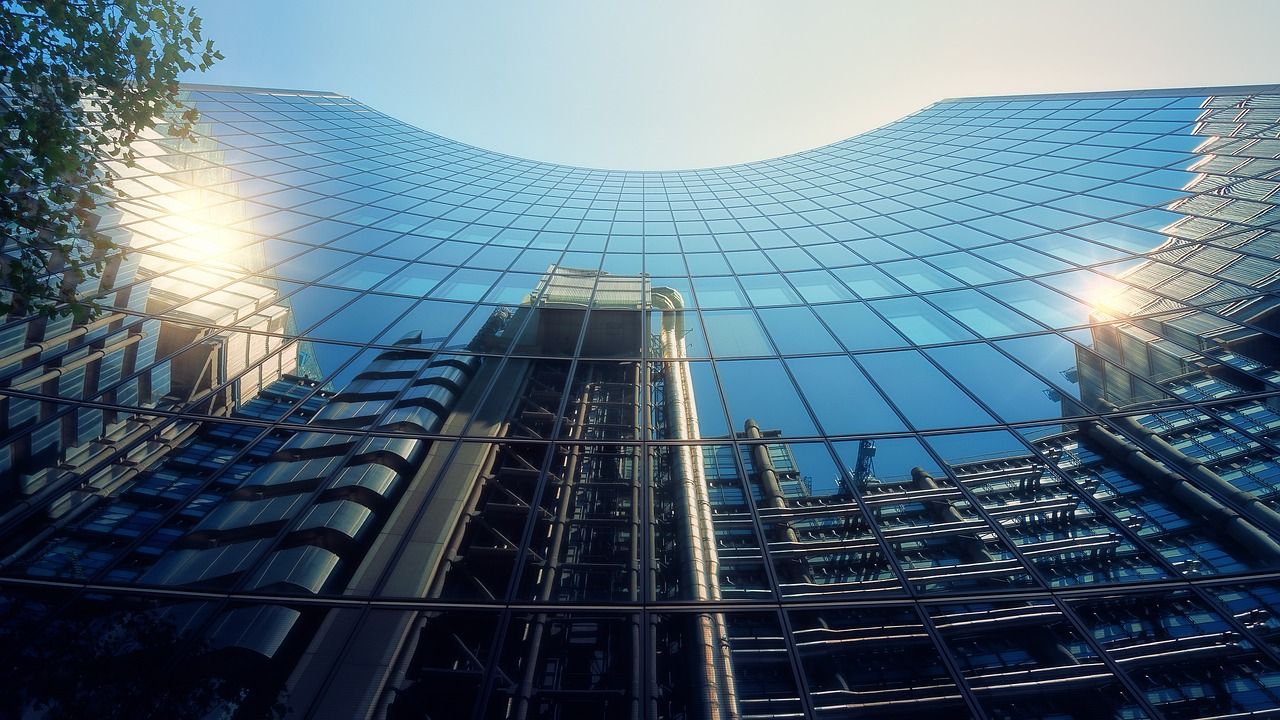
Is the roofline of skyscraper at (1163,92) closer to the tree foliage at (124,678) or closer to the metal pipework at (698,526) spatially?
the metal pipework at (698,526)

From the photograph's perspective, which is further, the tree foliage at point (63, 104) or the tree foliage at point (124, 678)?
the tree foliage at point (63, 104)

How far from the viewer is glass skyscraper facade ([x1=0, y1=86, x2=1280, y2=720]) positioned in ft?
20.3

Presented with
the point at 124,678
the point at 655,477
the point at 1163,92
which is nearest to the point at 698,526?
the point at 655,477

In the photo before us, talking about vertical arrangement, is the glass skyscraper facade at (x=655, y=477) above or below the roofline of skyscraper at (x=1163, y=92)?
below

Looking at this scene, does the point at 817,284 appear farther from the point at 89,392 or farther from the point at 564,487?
the point at 89,392

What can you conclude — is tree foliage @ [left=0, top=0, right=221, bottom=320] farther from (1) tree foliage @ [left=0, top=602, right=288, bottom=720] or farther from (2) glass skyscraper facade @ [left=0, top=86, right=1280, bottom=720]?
(1) tree foliage @ [left=0, top=602, right=288, bottom=720]

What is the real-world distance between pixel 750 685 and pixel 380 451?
6.93m

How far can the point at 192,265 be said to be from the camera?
588 inches

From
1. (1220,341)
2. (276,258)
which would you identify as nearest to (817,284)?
(1220,341)

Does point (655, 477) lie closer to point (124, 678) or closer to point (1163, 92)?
point (124, 678)

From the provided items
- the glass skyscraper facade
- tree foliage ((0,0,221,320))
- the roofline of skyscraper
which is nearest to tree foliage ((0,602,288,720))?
the glass skyscraper facade

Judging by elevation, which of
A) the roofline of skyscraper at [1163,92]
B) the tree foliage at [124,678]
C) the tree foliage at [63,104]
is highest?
the roofline of skyscraper at [1163,92]

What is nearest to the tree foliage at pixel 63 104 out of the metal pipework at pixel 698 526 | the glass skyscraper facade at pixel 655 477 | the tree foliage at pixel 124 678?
the glass skyscraper facade at pixel 655 477

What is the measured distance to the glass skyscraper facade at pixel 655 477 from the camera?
20.3 ft
